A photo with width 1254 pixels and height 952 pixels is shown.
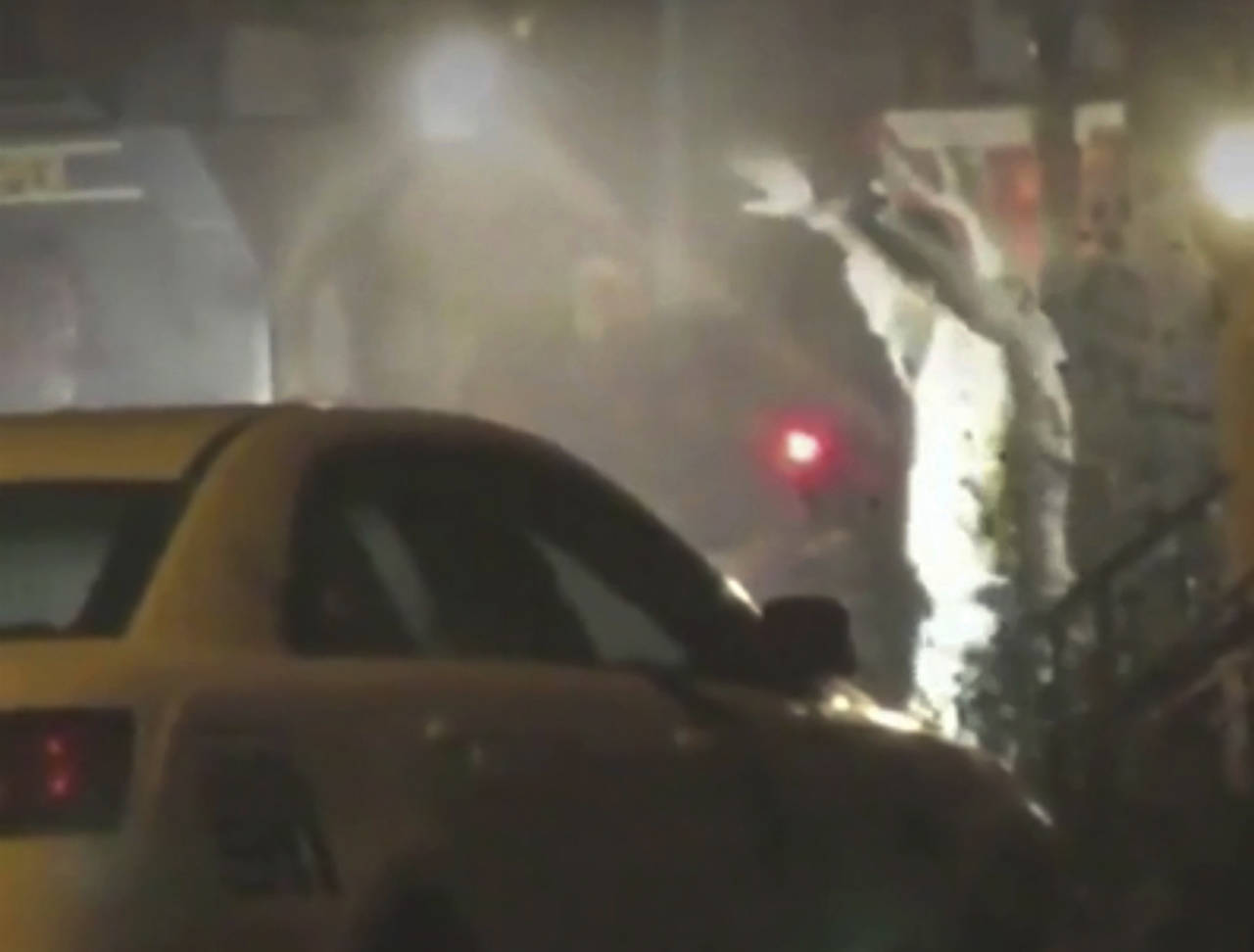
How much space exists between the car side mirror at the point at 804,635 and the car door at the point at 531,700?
18 centimetres

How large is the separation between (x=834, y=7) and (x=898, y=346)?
316 centimetres

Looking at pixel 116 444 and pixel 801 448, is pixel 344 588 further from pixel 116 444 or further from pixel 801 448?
pixel 801 448

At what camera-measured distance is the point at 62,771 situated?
207 inches

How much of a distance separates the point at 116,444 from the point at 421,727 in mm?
792

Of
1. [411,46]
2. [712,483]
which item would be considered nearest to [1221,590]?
[712,483]

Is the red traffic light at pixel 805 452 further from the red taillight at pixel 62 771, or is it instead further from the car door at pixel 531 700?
the red taillight at pixel 62 771

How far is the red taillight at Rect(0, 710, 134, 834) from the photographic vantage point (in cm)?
525

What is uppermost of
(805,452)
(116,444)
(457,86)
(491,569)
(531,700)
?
(116,444)

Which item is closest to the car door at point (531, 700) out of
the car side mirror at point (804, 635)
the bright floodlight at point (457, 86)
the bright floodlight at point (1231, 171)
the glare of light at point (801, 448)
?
the car side mirror at point (804, 635)

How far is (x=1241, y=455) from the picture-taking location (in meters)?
12.5

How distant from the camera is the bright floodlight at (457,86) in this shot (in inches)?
867

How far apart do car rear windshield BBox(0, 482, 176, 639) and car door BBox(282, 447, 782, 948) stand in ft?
0.87

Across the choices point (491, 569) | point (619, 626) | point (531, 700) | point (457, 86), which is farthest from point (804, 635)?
point (457, 86)

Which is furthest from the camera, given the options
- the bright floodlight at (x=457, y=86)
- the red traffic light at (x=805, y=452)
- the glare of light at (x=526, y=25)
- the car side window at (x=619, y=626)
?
the glare of light at (x=526, y=25)
